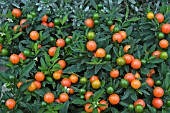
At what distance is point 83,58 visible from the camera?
1698mm

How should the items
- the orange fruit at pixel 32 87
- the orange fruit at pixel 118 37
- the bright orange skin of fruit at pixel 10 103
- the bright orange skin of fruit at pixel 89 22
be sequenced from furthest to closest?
the bright orange skin of fruit at pixel 89 22 < the orange fruit at pixel 118 37 < the orange fruit at pixel 32 87 < the bright orange skin of fruit at pixel 10 103

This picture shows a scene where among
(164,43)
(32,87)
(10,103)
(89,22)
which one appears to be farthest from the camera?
(89,22)

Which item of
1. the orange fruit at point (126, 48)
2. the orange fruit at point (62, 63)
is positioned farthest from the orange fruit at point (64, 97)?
the orange fruit at point (126, 48)

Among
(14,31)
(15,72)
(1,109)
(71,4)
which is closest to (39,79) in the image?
(15,72)

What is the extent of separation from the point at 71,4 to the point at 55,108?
82 cm

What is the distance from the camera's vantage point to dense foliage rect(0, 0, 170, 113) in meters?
1.56

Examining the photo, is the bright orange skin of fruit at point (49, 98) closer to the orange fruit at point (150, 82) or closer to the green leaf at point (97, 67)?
the green leaf at point (97, 67)

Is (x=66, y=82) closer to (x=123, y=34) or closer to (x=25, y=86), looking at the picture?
(x=25, y=86)

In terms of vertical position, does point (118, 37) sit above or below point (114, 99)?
above

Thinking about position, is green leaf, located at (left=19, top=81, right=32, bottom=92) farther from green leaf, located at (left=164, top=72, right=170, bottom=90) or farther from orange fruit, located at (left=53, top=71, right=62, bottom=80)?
green leaf, located at (left=164, top=72, right=170, bottom=90)

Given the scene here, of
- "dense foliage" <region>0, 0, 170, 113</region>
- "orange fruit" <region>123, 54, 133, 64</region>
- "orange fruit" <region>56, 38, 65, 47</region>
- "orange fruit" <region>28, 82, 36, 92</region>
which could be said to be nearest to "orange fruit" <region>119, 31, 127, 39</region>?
"dense foliage" <region>0, 0, 170, 113</region>

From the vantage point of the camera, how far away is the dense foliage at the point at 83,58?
1.56 meters

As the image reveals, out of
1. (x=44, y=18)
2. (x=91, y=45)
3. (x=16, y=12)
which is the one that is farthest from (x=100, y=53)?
(x=16, y=12)

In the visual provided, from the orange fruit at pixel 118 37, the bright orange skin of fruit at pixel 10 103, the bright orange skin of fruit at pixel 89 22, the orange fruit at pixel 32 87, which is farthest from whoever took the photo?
the bright orange skin of fruit at pixel 89 22
